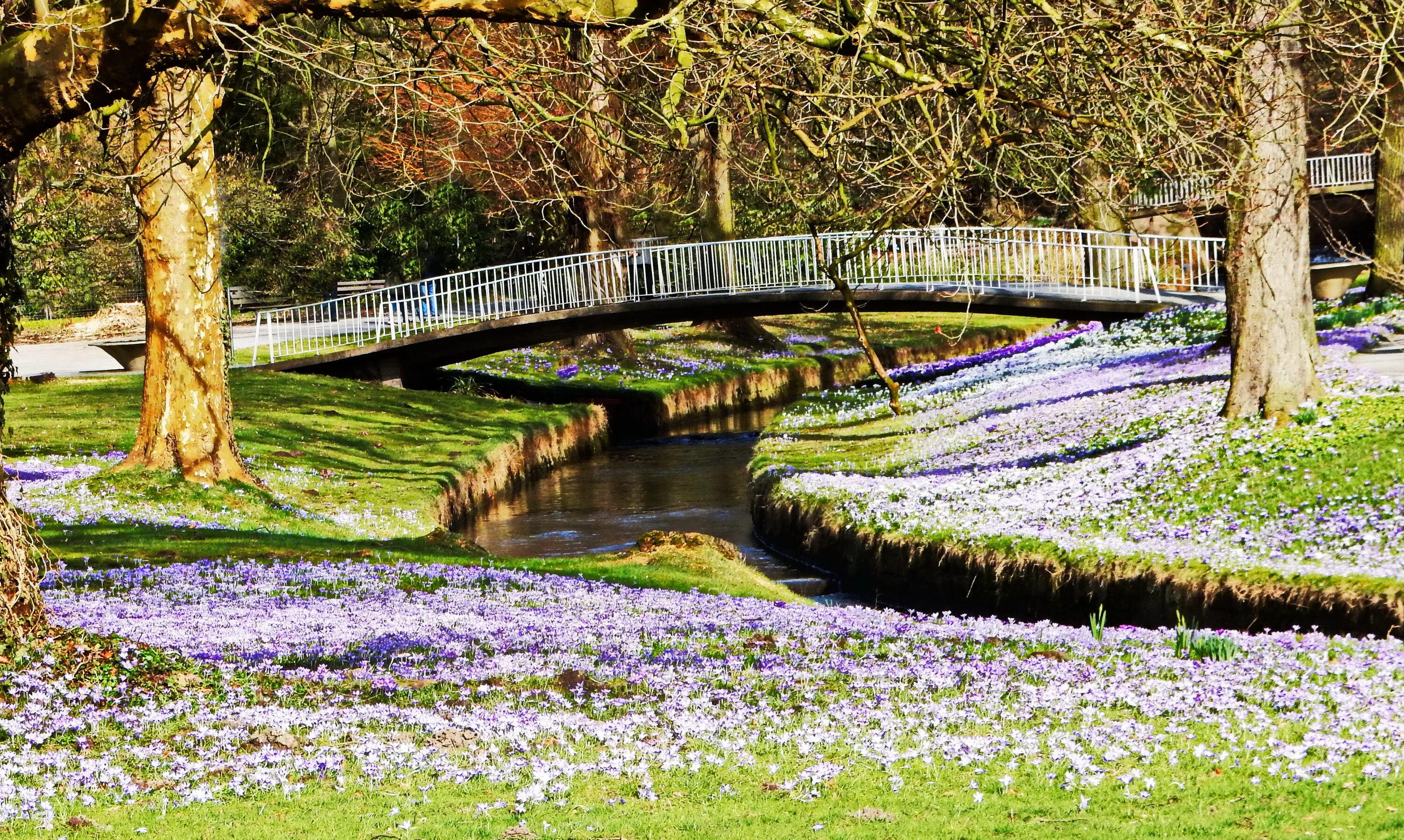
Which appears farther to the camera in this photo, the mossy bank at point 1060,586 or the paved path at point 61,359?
the paved path at point 61,359

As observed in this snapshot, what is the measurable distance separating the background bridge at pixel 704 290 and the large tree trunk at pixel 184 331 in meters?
14.9

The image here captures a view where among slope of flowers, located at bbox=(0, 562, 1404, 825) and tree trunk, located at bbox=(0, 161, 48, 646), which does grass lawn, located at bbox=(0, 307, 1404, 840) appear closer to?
slope of flowers, located at bbox=(0, 562, 1404, 825)

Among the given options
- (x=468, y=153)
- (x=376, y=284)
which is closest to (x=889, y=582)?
(x=468, y=153)

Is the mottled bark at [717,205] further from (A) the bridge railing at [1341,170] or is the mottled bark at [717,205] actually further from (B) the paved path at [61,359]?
(A) the bridge railing at [1341,170]

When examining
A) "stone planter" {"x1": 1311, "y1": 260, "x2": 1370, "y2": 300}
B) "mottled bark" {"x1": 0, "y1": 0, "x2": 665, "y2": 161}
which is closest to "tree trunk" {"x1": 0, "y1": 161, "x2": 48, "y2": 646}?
"mottled bark" {"x1": 0, "y1": 0, "x2": 665, "y2": 161}

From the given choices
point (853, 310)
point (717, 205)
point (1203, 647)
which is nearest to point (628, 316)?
point (717, 205)

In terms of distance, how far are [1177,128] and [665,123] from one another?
9.88 feet

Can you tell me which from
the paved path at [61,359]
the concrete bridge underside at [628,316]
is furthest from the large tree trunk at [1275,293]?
the paved path at [61,359]

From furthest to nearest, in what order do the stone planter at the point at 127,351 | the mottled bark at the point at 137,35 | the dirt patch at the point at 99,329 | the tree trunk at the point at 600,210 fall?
the dirt patch at the point at 99,329 → the tree trunk at the point at 600,210 → the stone planter at the point at 127,351 → the mottled bark at the point at 137,35

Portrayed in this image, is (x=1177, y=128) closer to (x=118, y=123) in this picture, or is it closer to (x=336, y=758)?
(x=336, y=758)

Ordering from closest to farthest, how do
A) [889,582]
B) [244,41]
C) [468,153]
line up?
1. [244,41]
2. [889,582]
3. [468,153]

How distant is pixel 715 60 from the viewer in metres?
10.5

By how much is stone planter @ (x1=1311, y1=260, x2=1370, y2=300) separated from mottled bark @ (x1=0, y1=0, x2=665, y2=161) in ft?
93.8

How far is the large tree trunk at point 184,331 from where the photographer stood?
19172mm
